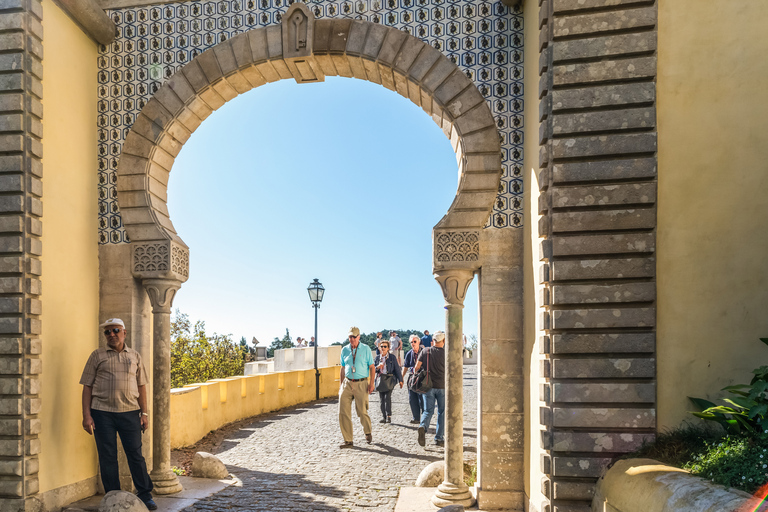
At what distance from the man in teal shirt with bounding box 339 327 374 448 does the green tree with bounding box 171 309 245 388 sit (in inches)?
265

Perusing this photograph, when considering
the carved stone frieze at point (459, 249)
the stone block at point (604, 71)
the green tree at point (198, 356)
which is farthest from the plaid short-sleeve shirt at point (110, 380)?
the green tree at point (198, 356)

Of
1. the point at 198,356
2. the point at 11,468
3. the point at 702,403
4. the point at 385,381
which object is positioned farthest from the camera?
the point at 198,356

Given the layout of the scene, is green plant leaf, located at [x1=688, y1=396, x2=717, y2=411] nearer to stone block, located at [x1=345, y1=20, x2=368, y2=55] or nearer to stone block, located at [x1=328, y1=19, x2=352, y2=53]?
stone block, located at [x1=345, y1=20, x2=368, y2=55]

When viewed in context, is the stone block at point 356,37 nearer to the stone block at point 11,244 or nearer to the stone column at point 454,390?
the stone column at point 454,390

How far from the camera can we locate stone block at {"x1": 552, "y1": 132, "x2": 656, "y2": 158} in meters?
4.60

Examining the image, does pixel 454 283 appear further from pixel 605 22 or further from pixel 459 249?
pixel 605 22

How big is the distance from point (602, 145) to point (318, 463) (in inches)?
213

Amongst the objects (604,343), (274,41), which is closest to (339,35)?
(274,41)

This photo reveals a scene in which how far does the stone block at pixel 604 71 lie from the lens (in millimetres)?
4625

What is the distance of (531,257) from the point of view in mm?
5398

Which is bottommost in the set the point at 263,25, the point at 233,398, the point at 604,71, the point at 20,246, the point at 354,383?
the point at 233,398

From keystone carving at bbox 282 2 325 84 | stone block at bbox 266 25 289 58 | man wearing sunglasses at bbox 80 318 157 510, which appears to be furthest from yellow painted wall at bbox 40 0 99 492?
keystone carving at bbox 282 2 325 84

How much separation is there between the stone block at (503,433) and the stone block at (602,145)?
2.42 m

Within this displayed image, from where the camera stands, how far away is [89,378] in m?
5.68
